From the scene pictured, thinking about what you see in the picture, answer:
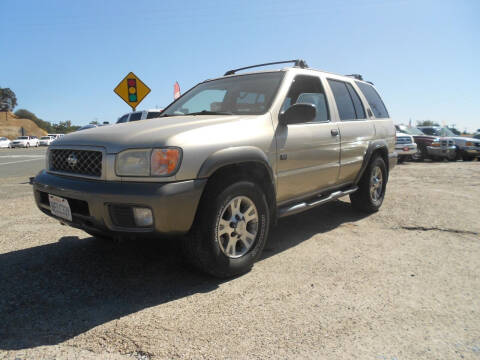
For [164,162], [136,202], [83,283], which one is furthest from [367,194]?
[83,283]

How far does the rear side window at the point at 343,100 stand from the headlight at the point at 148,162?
8.24ft

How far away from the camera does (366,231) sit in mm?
4109

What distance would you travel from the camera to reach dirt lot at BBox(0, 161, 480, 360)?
1926 millimetres

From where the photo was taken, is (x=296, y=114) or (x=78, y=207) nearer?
(x=78, y=207)

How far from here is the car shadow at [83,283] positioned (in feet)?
7.03

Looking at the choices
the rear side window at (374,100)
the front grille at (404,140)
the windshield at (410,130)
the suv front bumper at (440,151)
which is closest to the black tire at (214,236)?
the rear side window at (374,100)

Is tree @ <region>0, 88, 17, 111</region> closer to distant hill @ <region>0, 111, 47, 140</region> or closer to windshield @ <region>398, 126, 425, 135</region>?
distant hill @ <region>0, 111, 47, 140</region>

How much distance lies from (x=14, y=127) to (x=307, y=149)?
83580 mm

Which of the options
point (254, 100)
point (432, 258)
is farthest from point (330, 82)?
point (432, 258)

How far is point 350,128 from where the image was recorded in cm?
425

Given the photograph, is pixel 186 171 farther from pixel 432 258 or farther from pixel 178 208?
pixel 432 258

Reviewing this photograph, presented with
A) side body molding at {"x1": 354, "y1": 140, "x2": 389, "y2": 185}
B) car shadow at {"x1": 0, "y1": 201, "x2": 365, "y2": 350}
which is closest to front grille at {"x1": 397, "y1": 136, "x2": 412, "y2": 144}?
side body molding at {"x1": 354, "y1": 140, "x2": 389, "y2": 185}

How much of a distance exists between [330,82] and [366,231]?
71.7 inches

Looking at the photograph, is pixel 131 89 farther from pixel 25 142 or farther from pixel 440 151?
pixel 25 142
